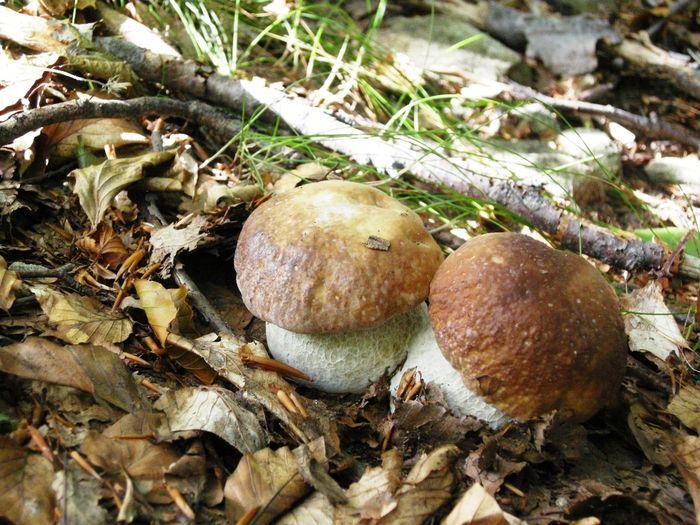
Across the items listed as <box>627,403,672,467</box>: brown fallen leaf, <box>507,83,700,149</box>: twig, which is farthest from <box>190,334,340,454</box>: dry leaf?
<box>507,83,700,149</box>: twig

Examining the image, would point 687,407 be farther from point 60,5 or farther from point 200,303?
point 60,5

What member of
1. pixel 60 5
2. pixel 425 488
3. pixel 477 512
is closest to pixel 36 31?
pixel 60 5

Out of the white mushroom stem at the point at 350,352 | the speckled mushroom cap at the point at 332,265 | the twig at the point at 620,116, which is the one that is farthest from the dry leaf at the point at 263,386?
the twig at the point at 620,116

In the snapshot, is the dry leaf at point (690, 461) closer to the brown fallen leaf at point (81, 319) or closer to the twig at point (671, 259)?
the twig at point (671, 259)

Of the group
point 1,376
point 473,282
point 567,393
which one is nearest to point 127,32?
point 1,376

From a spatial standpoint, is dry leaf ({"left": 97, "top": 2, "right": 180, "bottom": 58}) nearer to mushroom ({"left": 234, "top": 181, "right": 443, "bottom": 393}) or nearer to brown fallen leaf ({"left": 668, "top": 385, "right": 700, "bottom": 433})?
mushroom ({"left": 234, "top": 181, "right": 443, "bottom": 393})

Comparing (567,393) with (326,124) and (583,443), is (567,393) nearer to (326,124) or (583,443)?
(583,443)
